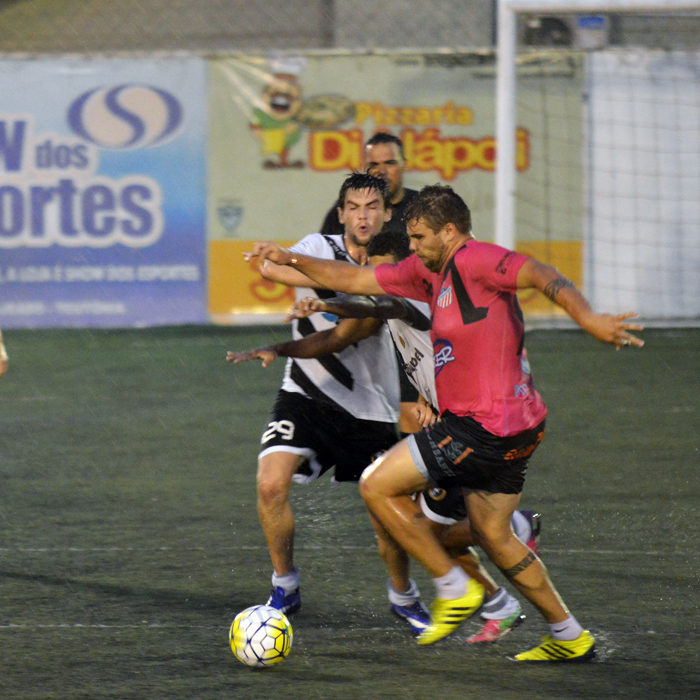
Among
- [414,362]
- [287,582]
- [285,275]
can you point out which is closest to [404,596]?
[287,582]

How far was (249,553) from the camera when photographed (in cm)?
550

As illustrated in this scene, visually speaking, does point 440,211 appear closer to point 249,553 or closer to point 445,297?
point 445,297

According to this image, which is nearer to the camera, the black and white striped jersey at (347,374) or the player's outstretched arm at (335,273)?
the player's outstretched arm at (335,273)

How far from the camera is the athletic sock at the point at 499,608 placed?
4.41m

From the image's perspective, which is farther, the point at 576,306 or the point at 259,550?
the point at 259,550

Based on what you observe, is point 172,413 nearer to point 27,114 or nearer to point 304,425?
point 304,425

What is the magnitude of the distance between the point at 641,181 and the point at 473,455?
9698 mm

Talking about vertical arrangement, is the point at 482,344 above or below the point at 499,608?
above

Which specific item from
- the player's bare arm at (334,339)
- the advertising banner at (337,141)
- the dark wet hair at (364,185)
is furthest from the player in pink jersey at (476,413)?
the advertising banner at (337,141)

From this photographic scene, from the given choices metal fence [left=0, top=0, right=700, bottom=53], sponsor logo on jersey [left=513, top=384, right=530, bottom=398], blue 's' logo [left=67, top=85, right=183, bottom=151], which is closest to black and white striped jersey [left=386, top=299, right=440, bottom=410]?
sponsor logo on jersey [left=513, top=384, right=530, bottom=398]

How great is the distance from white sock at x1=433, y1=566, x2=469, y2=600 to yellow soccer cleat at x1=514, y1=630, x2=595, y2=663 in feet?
1.03

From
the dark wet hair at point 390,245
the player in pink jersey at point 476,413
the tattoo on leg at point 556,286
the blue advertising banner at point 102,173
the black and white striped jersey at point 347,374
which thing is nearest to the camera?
the tattoo on leg at point 556,286

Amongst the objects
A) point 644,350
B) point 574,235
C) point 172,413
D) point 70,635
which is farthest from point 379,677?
point 574,235

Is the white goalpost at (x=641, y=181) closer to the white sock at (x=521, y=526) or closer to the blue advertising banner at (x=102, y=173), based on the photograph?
the blue advertising banner at (x=102, y=173)
